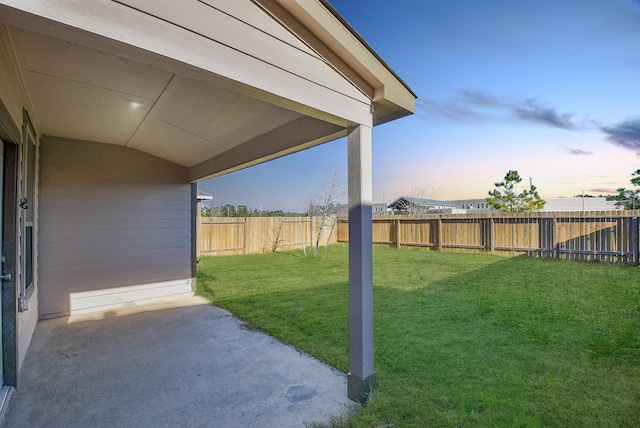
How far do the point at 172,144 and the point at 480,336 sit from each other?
442 centimetres

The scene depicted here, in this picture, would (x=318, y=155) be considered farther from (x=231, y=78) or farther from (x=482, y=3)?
(x=231, y=78)

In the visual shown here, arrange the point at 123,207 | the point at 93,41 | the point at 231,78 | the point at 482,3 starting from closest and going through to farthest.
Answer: the point at 93,41
the point at 231,78
the point at 123,207
the point at 482,3

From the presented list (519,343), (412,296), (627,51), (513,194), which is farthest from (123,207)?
(513,194)

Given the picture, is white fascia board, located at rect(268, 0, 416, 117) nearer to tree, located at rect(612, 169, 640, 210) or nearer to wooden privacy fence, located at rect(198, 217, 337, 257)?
wooden privacy fence, located at rect(198, 217, 337, 257)

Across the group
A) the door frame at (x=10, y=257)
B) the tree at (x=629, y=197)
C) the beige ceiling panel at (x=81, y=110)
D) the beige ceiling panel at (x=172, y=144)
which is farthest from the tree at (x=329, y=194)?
the tree at (x=629, y=197)

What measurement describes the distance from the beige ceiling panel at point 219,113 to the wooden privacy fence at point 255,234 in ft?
26.0

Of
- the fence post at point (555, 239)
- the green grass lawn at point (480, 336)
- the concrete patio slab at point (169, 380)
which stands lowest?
the concrete patio slab at point (169, 380)

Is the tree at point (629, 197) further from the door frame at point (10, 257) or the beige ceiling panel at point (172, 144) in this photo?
the door frame at point (10, 257)

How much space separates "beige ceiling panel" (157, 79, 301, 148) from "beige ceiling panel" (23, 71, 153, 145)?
0.31m

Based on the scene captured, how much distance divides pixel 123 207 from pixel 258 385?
3776mm

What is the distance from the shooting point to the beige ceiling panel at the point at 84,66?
2014 millimetres

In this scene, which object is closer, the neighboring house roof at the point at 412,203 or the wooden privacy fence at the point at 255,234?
the wooden privacy fence at the point at 255,234

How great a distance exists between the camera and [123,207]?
4.97 metres

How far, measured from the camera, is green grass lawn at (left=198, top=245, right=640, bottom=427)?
2.14m
